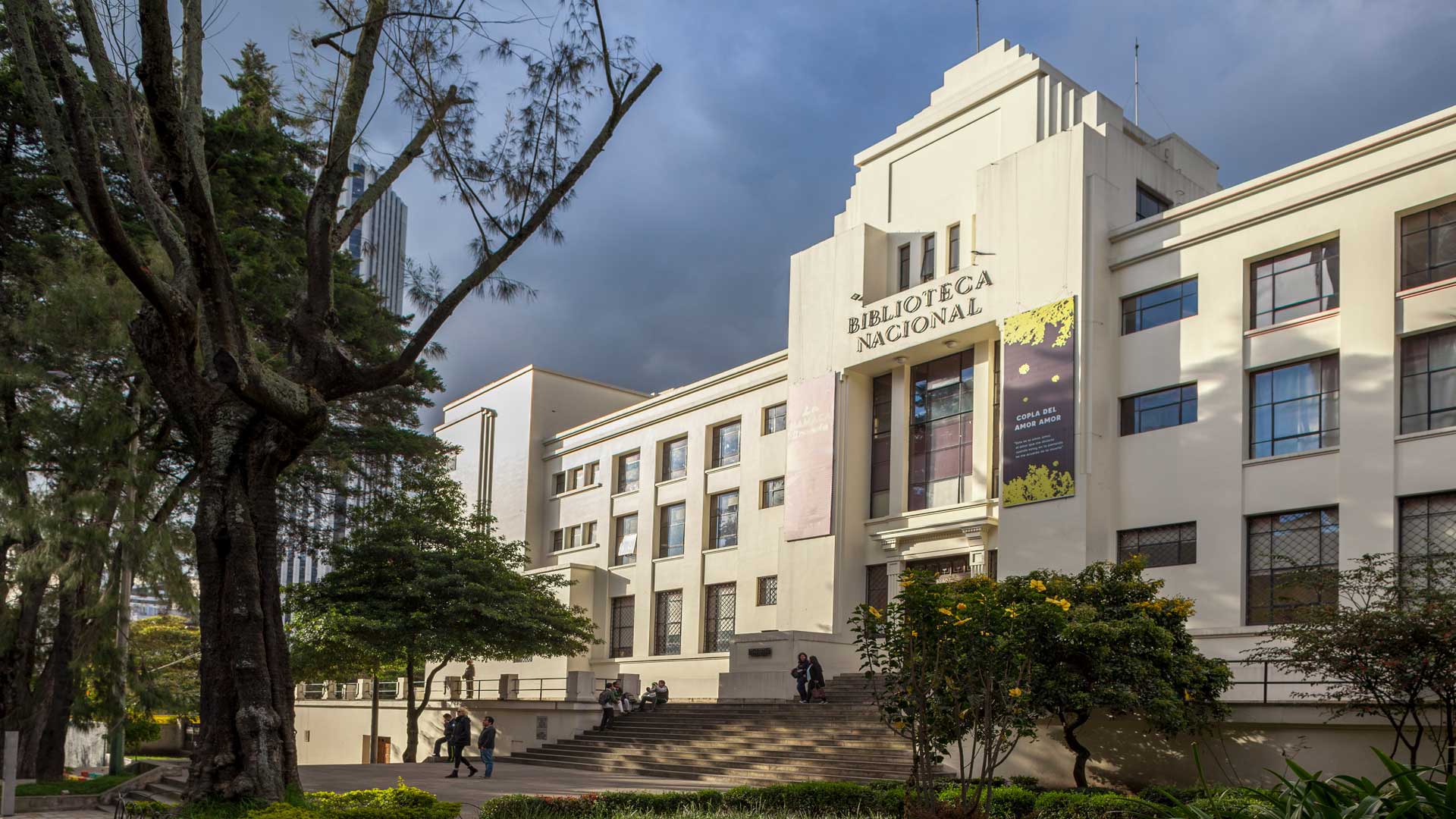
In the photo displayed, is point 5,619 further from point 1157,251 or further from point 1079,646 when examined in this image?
point 1157,251

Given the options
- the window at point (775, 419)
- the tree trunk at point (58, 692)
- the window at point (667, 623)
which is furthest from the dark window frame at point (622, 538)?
the tree trunk at point (58, 692)

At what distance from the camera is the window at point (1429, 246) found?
22.3 meters

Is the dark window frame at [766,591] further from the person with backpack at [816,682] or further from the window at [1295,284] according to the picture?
the window at [1295,284]

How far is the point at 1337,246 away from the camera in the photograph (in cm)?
2405

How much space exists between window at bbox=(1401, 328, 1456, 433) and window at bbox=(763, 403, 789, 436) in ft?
61.8

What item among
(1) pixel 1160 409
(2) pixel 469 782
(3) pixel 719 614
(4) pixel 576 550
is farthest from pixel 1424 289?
(4) pixel 576 550

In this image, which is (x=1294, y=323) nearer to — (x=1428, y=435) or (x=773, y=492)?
(x=1428, y=435)

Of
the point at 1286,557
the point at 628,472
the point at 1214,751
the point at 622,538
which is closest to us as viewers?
the point at 1214,751

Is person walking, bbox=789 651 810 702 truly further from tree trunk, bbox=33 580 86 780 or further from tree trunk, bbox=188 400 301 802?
tree trunk, bbox=188 400 301 802

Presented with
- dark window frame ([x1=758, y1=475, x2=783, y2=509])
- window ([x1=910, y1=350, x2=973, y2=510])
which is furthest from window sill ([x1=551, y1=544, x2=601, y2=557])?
window ([x1=910, y1=350, x2=973, y2=510])

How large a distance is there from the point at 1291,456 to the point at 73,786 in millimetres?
24415

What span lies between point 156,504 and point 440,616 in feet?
33.1

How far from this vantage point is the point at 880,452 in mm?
34312

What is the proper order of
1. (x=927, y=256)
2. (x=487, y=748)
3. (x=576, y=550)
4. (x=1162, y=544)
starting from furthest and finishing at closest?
(x=576, y=550), (x=927, y=256), (x=487, y=748), (x=1162, y=544)
